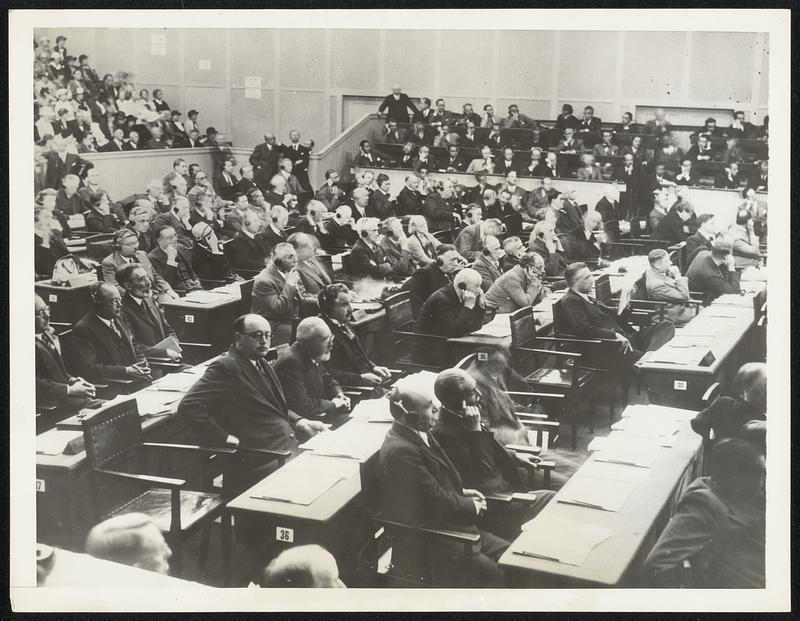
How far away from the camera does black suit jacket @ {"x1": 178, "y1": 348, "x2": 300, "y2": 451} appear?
19.1 feet

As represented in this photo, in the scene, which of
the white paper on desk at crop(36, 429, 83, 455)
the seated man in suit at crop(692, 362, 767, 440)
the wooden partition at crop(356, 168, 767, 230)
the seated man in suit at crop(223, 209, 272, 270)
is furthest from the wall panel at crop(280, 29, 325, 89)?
the seated man in suit at crop(692, 362, 767, 440)

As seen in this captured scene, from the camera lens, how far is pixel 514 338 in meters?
6.42

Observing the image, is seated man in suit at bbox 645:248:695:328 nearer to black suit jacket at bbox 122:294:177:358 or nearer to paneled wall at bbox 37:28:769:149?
paneled wall at bbox 37:28:769:149

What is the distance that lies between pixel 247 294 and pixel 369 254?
1003mm

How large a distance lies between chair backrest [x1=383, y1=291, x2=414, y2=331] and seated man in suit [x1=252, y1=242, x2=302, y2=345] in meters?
0.59

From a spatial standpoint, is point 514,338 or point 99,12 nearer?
point 99,12

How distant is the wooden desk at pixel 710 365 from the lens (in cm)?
587

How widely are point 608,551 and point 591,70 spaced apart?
2840 mm

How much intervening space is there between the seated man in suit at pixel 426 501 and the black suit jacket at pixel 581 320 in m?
1.43

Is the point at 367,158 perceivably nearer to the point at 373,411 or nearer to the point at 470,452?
the point at 373,411

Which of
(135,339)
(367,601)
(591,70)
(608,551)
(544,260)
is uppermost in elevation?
(591,70)

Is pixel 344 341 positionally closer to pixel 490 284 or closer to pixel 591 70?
pixel 490 284

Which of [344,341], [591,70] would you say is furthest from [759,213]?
[344,341]

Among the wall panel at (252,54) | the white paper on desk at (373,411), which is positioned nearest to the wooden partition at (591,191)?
the wall panel at (252,54)
